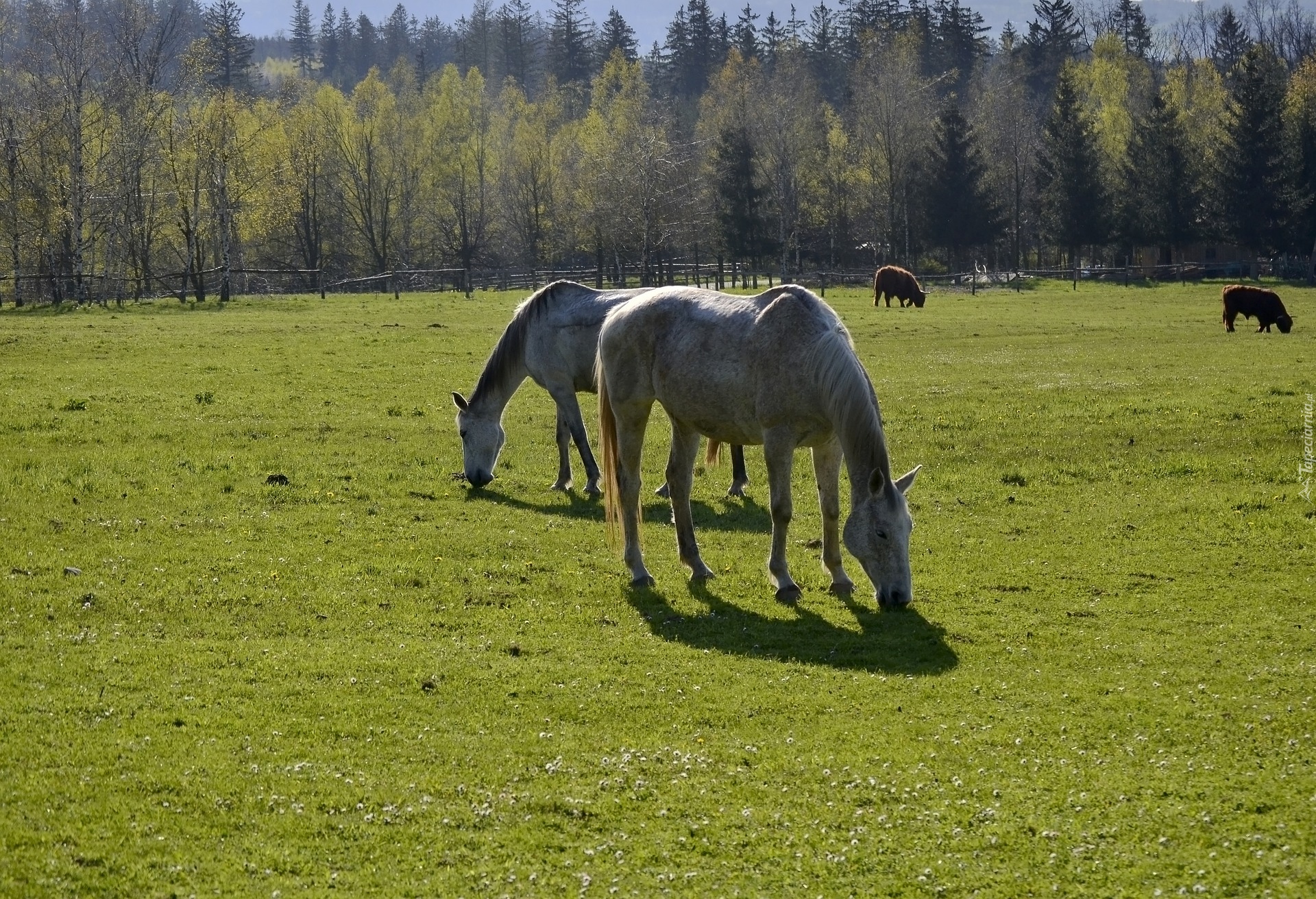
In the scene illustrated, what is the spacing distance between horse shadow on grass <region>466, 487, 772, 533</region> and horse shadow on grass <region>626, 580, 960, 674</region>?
3.03m

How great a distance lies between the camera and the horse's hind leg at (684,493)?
433 inches

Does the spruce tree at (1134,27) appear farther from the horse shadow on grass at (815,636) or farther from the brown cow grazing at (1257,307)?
the horse shadow on grass at (815,636)

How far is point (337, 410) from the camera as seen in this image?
21312mm

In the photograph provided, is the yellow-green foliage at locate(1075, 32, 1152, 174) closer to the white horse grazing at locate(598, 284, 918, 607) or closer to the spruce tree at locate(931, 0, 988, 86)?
the spruce tree at locate(931, 0, 988, 86)

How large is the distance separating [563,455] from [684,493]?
182 inches

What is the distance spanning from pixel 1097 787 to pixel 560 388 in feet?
32.2

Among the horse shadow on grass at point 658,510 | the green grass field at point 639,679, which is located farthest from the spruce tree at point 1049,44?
the horse shadow on grass at point 658,510

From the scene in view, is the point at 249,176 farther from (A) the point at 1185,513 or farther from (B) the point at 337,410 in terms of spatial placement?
(A) the point at 1185,513

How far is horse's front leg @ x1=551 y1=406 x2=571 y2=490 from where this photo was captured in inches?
607

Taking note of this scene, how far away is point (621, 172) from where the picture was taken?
7256cm

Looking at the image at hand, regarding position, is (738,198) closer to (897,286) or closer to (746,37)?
(897,286)

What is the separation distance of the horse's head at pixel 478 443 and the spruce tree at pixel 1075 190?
62049 millimetres

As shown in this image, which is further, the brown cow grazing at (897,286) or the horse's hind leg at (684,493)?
the brown cow grazing at (897,286)

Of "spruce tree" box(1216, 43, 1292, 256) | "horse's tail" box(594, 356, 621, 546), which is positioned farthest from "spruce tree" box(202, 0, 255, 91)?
"horse's tail" box(594, 356, 621, 546)
